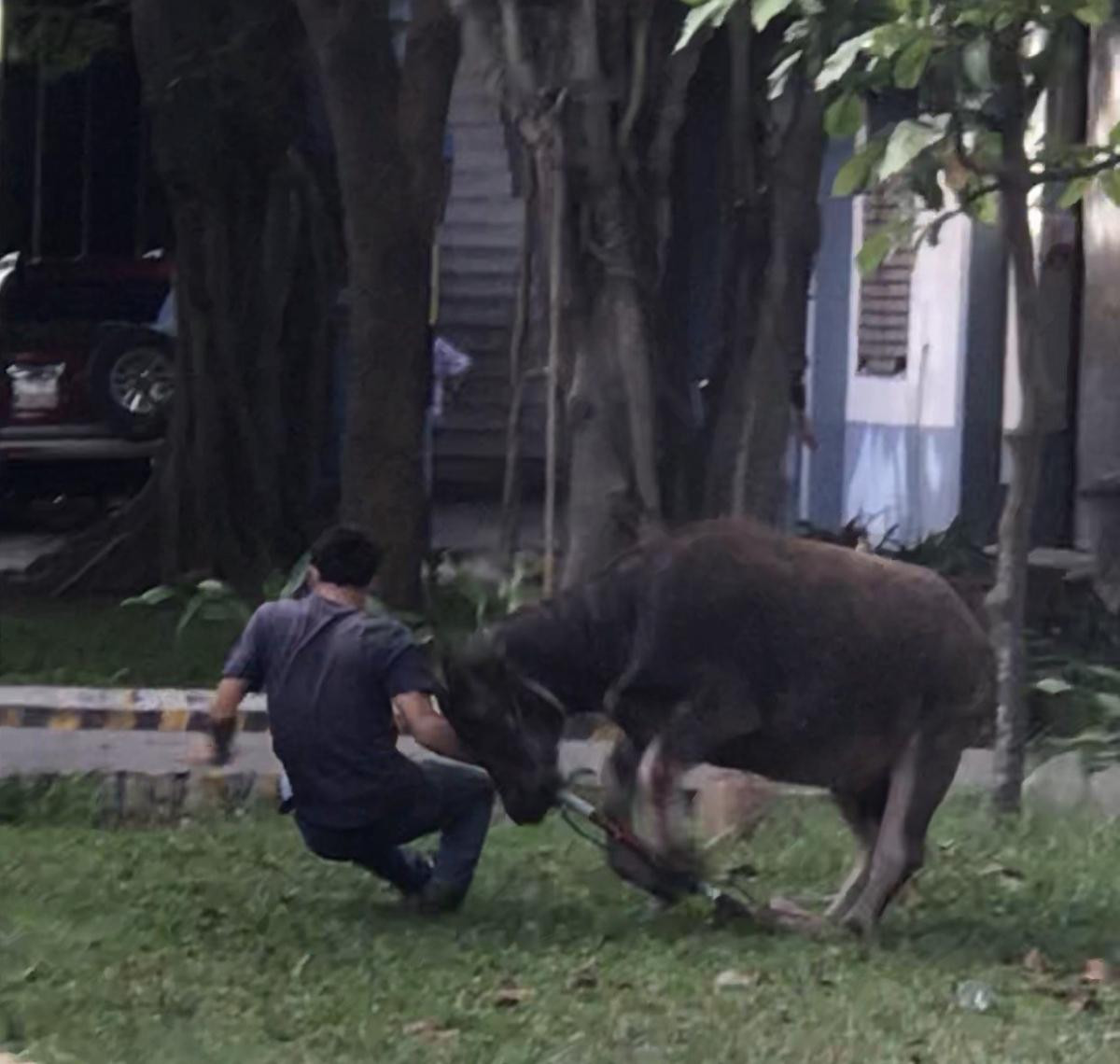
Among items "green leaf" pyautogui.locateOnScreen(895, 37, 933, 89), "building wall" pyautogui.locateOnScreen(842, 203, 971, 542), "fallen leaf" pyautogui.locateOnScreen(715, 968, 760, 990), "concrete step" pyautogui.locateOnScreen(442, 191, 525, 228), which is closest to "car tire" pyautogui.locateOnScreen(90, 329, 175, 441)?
"building wall" pyautogui.locateOnScreen(842, 203, 971, 542)

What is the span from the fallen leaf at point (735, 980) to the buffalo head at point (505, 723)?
888mm

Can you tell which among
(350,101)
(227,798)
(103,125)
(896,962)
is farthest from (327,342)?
(896,962)

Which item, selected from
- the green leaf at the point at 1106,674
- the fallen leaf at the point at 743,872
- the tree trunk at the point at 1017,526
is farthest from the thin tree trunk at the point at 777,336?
the fallen leaf at the point at 743,872

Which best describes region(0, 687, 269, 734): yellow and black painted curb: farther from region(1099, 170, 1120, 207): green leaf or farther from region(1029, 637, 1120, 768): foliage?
region(1099, 170, 1120, 207): green leaf

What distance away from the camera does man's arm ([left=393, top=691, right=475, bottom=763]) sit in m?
8.12

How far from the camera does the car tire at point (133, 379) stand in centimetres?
1958

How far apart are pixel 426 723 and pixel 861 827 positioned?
1.39 meters

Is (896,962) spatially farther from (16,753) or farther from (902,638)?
(16,753)

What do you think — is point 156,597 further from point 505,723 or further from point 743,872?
point 505,723

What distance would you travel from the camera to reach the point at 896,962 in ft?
25.9

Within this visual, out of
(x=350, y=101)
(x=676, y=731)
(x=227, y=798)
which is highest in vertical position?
(x=350, y=101)

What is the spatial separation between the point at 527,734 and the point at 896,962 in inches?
47.7

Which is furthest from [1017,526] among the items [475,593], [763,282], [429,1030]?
[475,593]

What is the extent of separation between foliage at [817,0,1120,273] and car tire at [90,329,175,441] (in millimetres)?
10471
